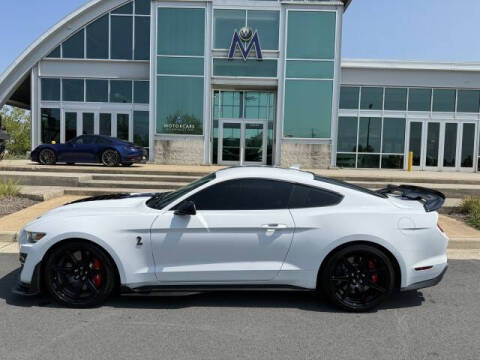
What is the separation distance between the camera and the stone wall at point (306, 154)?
61.1 feet

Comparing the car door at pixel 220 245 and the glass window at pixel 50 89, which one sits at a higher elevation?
the glass window at pixel 50 89

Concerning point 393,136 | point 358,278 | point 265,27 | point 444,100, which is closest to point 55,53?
point 265,27

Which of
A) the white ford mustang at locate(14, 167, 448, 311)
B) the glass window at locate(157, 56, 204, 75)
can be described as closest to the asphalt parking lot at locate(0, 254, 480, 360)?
the white ford mustang at locate(14, 167, 448, 311)

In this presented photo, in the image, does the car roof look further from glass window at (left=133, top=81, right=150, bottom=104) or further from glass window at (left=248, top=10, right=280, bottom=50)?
glass window at (left=133, top=81, right=150, bottom=104)

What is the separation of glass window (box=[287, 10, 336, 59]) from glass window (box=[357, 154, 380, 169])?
5.52 metres

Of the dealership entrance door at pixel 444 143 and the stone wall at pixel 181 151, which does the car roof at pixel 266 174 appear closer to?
the stone wall at pixel 181 151

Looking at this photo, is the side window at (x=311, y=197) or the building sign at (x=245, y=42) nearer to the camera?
the side window at (x=311, y=197)

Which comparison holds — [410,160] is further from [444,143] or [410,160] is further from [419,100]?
[419,100]

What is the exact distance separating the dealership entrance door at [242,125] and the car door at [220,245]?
613 inches

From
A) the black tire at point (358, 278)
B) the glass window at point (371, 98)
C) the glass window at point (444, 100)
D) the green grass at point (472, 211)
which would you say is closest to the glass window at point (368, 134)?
the glass window at point (371, 98)

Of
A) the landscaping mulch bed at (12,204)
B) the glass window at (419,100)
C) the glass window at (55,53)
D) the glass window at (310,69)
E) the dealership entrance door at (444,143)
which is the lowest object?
the landscaping mulch bed at (12,204)

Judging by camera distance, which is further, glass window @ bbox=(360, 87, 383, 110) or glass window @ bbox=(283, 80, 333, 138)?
glass window @ bbox=(360, 87, 383, 110)

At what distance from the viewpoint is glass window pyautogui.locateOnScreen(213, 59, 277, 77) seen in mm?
18734

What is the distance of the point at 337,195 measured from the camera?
420 cm
